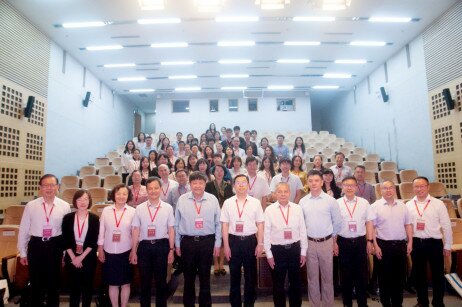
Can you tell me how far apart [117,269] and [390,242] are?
8.99ft

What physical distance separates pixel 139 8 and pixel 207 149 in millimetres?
3301

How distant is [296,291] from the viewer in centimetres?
286

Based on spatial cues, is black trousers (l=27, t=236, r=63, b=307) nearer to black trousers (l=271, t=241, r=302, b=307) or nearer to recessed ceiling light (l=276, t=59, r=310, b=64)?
black trousers (l=271, t=241, r=302, b=307)

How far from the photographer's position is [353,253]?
121 inches

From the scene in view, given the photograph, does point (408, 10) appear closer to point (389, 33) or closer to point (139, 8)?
point (389, 33)

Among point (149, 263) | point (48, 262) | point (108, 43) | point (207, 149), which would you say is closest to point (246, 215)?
point (149, 263)

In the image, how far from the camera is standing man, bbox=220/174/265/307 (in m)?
2.89

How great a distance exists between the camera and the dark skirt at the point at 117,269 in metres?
2.83

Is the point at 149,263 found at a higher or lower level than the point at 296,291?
higher

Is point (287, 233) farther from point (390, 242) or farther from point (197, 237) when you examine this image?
point (390, 242)

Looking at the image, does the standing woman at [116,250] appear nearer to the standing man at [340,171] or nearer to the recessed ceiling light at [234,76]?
the standing man at [340,171]

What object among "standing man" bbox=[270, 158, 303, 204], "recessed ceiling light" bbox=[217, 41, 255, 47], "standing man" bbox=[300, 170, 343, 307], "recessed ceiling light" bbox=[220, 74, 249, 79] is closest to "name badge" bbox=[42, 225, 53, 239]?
"standing man" bbox=[300, 170, 343, 307]

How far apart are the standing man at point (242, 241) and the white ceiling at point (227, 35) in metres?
4.78

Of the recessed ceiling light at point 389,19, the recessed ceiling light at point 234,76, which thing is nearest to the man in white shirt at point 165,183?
the recessed ceiling light at point 389,19
